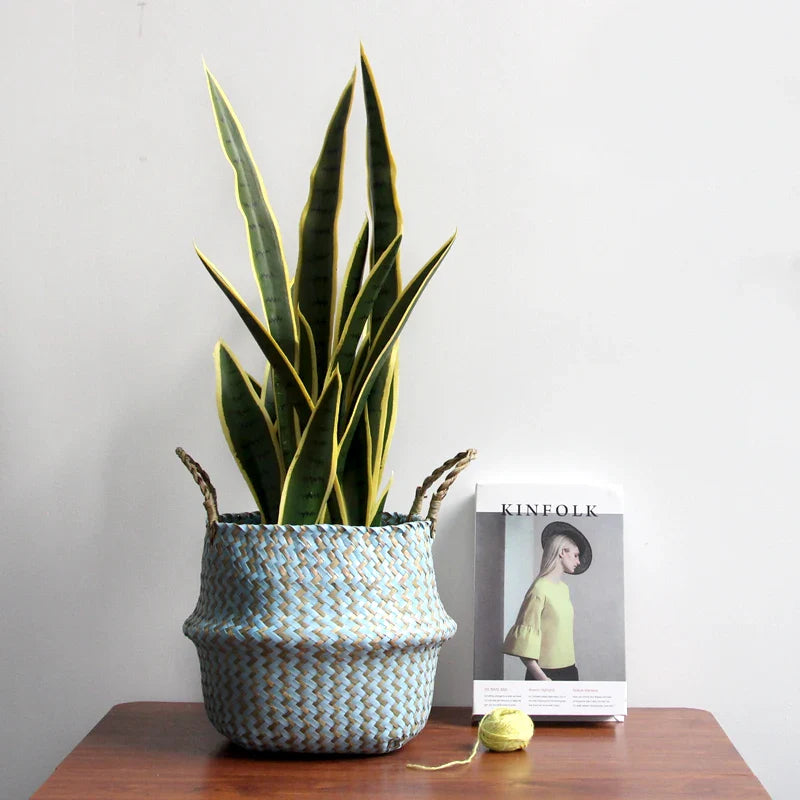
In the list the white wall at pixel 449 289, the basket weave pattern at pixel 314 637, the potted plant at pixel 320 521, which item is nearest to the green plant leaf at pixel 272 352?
the potted plant at pixel 320 521

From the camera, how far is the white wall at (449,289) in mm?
921

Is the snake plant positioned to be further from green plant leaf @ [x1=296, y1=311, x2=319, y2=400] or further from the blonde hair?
the blonde hair

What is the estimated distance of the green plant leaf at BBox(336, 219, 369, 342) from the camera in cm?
80

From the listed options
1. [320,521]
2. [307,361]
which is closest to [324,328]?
[307,361]

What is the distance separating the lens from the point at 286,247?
93cm

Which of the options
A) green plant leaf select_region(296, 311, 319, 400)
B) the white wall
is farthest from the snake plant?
the white wall

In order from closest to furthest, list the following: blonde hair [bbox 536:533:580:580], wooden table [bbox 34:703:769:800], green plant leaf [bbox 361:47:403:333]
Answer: wooden table [bbox 34:703:769:800] < green plant leaf [bbox 361:47:403:333] < blonde hair [bbox 536:533:580:580]

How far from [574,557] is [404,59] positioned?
524 millimetres

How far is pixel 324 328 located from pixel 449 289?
192 millimetres

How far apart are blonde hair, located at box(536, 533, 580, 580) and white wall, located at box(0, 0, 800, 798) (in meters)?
0.08

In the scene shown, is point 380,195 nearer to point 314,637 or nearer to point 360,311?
point 360,311

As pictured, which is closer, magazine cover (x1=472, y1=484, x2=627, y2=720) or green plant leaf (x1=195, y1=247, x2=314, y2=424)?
green plant leaf (x1=195, y1=247, x2=314, y2=424)

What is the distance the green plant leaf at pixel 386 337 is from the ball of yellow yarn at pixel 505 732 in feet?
0.83

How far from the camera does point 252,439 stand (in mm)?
784
